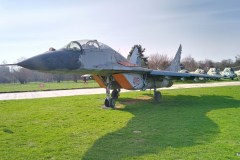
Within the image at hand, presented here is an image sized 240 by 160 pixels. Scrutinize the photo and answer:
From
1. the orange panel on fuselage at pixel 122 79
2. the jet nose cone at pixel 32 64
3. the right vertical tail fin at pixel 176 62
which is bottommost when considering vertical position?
the orange panel on fuselage at pixel 122 79

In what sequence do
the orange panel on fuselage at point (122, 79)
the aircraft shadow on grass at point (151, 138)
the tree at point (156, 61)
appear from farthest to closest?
the tree at point (156, 61) → the orange panel on fuselage at point (122, 79) → the aircraft shadow on grass at point (151, 138)

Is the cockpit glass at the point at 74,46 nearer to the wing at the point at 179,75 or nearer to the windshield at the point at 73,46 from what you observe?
the windshield at the point at 73,46

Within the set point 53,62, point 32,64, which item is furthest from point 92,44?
point 32,64

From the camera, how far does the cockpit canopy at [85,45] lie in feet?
28.3

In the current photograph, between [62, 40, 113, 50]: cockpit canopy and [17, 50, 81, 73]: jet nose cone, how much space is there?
452mm

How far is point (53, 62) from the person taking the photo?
7199 millimetres

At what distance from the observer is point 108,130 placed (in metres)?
6.31

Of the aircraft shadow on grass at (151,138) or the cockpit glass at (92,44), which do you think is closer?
the aircraft shadow on grass at (151,138)

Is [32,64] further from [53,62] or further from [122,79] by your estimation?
[122,79]

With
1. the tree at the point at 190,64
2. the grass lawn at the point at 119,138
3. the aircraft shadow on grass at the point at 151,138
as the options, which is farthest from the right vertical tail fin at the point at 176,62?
the tree at the point at 190,64

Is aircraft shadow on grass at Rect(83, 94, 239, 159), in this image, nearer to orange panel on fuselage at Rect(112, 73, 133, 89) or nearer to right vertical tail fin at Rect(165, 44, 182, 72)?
orange panel on fuselage at Rect(112, 73, 133, 89)

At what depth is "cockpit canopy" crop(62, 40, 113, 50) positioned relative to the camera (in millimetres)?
8641

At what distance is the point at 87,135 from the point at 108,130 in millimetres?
852

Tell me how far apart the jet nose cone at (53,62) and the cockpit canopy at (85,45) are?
17.8 inches
